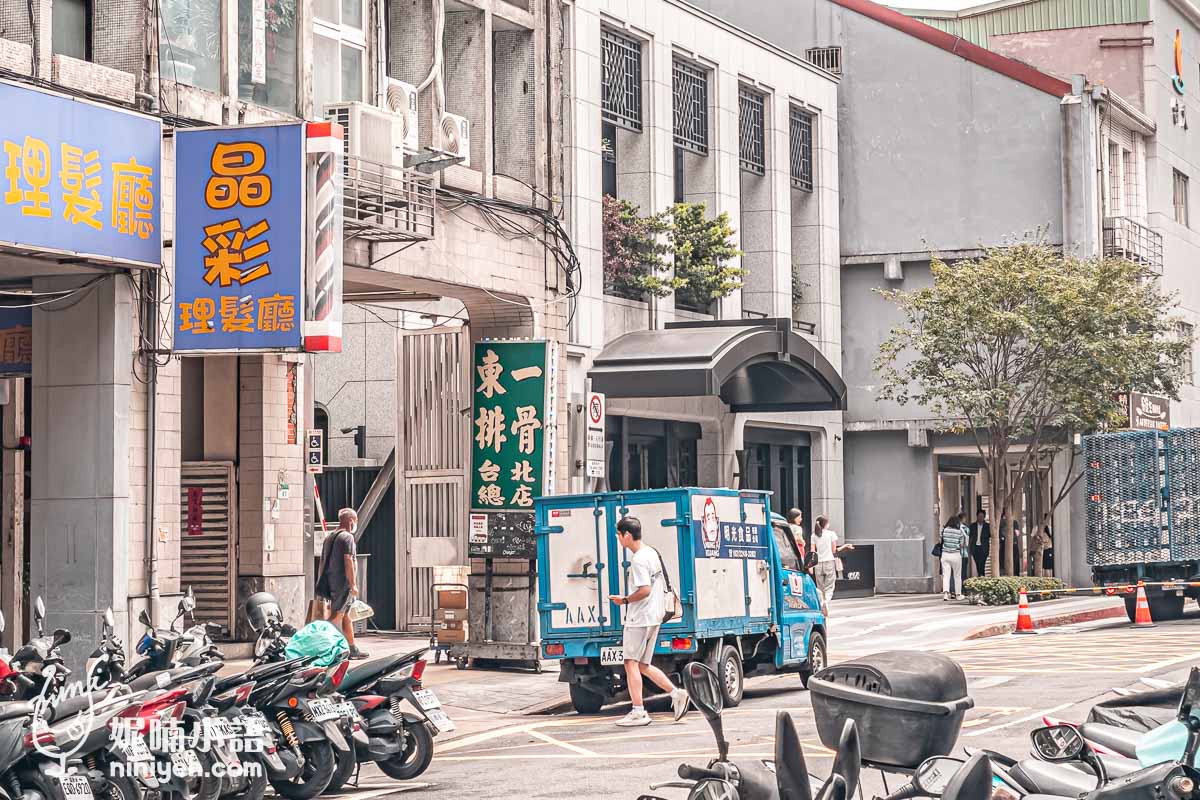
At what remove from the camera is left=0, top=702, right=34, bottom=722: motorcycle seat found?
32.6 ft

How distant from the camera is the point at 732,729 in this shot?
1519cm

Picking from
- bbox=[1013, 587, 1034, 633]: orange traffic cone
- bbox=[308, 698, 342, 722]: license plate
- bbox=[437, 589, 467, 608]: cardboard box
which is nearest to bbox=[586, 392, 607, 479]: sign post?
bbox=[437, 589, 467, 608]: cardboard box

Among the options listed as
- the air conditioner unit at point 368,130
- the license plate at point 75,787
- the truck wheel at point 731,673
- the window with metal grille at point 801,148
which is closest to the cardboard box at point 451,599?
the truck wheel at point 731,673

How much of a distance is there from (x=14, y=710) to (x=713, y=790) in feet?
17.2

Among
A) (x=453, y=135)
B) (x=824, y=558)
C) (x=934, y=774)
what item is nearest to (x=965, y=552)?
(x=824, y=558)

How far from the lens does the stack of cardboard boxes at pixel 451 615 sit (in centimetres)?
2188

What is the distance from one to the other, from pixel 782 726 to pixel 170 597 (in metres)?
12.0

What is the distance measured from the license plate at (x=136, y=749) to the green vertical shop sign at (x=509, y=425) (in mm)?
10573

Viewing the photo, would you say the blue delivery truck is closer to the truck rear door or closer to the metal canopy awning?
the truck rear door

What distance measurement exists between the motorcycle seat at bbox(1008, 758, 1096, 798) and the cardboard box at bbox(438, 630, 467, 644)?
15159mm

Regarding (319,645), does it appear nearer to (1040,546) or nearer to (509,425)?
(509,425)

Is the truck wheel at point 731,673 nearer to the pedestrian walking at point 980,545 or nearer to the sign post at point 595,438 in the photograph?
the sign post at point 595,438

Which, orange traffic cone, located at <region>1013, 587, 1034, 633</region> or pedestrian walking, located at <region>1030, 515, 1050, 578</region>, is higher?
pedestrian walking, located at <region>1030, 515, 1050, 578</region>

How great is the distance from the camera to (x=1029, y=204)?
3903 centimetres
